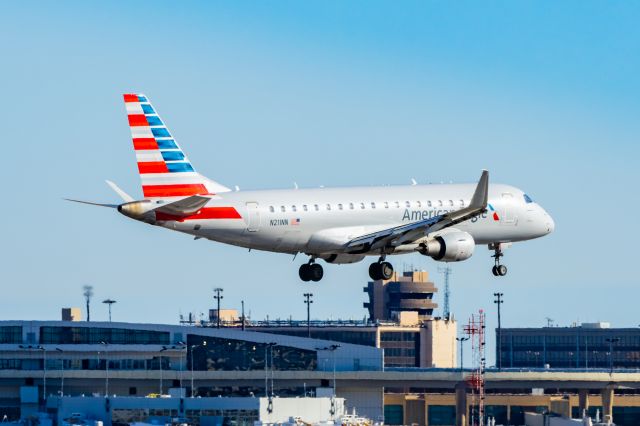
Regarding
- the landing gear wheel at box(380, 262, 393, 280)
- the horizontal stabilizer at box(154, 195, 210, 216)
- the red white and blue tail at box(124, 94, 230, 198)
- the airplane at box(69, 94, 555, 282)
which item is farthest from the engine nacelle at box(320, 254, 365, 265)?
the horizontal stabilizer at box(154, 195, 210, 216)

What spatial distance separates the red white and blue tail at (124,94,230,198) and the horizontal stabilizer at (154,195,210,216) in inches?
87.3

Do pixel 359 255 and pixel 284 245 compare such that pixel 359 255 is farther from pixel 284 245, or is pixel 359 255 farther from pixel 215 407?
pixel 215 407

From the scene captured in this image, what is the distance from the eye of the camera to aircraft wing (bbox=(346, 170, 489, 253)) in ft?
350

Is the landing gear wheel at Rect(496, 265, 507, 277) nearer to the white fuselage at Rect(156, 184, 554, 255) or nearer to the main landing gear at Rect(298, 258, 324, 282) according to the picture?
the white fuselage at Rect(156, 184, 554, 255)

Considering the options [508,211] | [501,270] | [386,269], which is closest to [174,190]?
[386,269]

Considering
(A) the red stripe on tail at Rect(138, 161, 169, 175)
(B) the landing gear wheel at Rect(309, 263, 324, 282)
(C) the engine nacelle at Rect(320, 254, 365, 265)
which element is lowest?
(B) the landing gear wheel at Rect(309, 263, 324, 282)

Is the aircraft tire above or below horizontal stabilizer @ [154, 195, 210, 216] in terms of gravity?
below

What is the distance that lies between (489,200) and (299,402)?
60.4m

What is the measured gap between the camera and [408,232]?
108 metres

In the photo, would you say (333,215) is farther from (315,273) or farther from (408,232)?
(315,273)

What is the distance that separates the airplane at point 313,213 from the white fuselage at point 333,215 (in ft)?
0.20

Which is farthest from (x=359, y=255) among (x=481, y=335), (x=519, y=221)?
(x=481, y=335)

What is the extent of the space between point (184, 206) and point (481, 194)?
1838 centimetres

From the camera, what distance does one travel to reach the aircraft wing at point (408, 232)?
10662 cm
